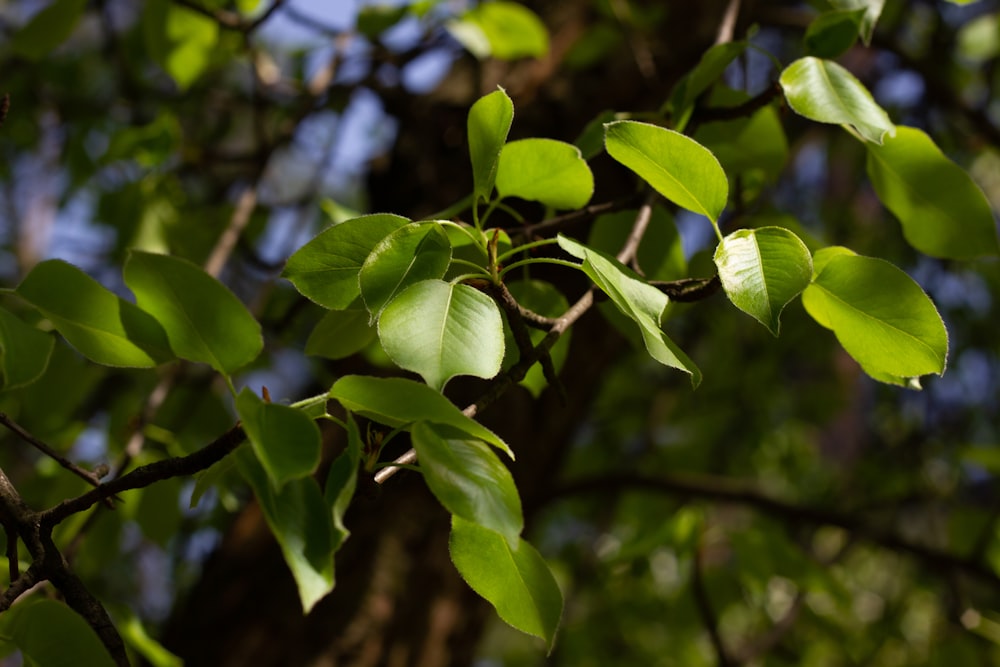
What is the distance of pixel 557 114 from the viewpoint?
1.22m

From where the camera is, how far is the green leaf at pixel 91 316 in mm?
426

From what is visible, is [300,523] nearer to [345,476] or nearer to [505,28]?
[345,476]

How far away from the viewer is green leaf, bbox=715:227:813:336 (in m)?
0.39

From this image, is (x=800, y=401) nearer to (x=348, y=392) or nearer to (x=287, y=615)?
(x=287, y=615)

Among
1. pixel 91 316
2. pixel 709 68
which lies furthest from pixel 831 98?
pixel 91 316

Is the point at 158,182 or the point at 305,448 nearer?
the point at 305,448

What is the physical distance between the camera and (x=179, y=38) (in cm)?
103

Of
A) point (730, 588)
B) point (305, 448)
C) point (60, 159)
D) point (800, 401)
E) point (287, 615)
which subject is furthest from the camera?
point (800, 401)

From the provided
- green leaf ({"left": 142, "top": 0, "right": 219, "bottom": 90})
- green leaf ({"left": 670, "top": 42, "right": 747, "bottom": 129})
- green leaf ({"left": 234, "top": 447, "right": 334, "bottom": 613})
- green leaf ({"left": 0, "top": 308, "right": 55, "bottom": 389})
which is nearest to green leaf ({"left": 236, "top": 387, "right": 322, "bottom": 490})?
green leaf ({"left": 234, "top": 447, "right": 334, "bottom": 613})

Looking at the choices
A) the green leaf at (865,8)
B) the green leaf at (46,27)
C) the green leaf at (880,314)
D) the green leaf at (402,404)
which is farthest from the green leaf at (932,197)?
the green leaf at (46,27)

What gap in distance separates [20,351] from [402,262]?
182 millimetres

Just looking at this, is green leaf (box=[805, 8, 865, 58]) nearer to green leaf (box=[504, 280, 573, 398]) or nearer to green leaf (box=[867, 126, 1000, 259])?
green leaf (box=[867, 126, 1000, 259])

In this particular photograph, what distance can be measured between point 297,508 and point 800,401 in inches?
88.0

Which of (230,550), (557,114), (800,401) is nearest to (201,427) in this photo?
(230,550)
